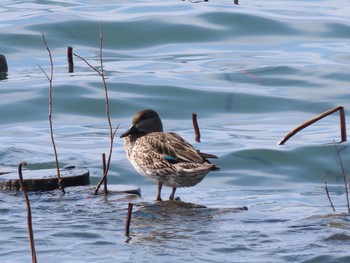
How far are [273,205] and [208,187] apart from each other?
57.5 inches

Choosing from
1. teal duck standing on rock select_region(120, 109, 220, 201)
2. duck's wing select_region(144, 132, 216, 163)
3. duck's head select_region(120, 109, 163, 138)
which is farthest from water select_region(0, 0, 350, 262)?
duck's head select_region(120, 109, 163, 138)

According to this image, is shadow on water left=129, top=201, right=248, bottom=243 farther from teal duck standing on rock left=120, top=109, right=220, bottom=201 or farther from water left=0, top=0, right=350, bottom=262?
teal duck standing on rock left=120, top=109, right=220, bottom=201

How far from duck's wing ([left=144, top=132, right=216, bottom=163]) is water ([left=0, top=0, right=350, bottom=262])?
1.48 ft

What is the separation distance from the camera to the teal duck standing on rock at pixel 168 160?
29.6ft

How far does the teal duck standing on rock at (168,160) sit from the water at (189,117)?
346 millimetres

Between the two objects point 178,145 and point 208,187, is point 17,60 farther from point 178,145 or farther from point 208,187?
point 178,145

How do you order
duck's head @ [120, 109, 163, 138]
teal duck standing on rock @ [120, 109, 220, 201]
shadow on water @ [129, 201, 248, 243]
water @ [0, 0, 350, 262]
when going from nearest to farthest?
water @ [0, 0, 350, 262] < shadow on water @ [129, 201, 248, 243] < teal duck standing on rock @ [120, 109, 220, 201] < duck's head @ [120, 109, 163, 138]

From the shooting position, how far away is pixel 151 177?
367 inches

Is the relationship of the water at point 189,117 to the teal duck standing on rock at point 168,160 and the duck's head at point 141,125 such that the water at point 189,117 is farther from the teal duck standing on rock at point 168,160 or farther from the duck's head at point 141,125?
the duck's head at point 141,125

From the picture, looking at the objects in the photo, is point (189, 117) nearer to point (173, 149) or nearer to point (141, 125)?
point (141, 125)

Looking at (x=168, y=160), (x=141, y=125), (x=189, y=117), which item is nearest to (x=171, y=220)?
(x=168, y=160)

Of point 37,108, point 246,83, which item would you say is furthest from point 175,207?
point 246,83

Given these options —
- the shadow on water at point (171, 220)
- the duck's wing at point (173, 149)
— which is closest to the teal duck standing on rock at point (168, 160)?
the duck's wing at point (173, 149)

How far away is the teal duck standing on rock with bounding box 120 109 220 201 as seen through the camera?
9.01 m
